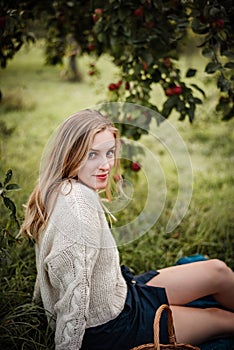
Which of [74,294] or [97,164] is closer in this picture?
[74,294]

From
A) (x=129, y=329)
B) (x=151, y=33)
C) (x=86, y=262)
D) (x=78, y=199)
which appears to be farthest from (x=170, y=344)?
(x=151, y=33)

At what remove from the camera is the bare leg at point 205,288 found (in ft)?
6.06

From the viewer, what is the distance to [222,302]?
1949mm

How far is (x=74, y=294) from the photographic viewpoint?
1.52 m

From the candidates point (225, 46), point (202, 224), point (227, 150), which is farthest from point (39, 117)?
point (225, 46)

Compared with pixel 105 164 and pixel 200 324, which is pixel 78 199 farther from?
pixel 200 324

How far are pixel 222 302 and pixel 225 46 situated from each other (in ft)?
3.73

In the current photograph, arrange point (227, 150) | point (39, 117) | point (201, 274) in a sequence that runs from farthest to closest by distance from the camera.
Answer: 1. point (39, 117)
2. point (227, 150)
3. point (201, 274)

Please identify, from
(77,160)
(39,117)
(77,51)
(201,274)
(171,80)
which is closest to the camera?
(77,160)

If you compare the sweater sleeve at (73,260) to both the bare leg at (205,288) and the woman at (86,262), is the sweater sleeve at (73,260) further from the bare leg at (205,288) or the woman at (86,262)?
the bare leg at (205,288)

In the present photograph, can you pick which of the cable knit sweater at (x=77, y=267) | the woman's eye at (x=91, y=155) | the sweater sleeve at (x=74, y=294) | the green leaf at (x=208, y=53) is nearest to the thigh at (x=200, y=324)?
the cable knit sweater at (x=77, y=267)

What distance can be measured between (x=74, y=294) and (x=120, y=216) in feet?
4.51

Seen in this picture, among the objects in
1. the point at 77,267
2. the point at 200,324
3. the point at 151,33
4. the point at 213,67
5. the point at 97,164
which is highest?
the point at 151,33

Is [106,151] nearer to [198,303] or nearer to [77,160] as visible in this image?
[77,160]
